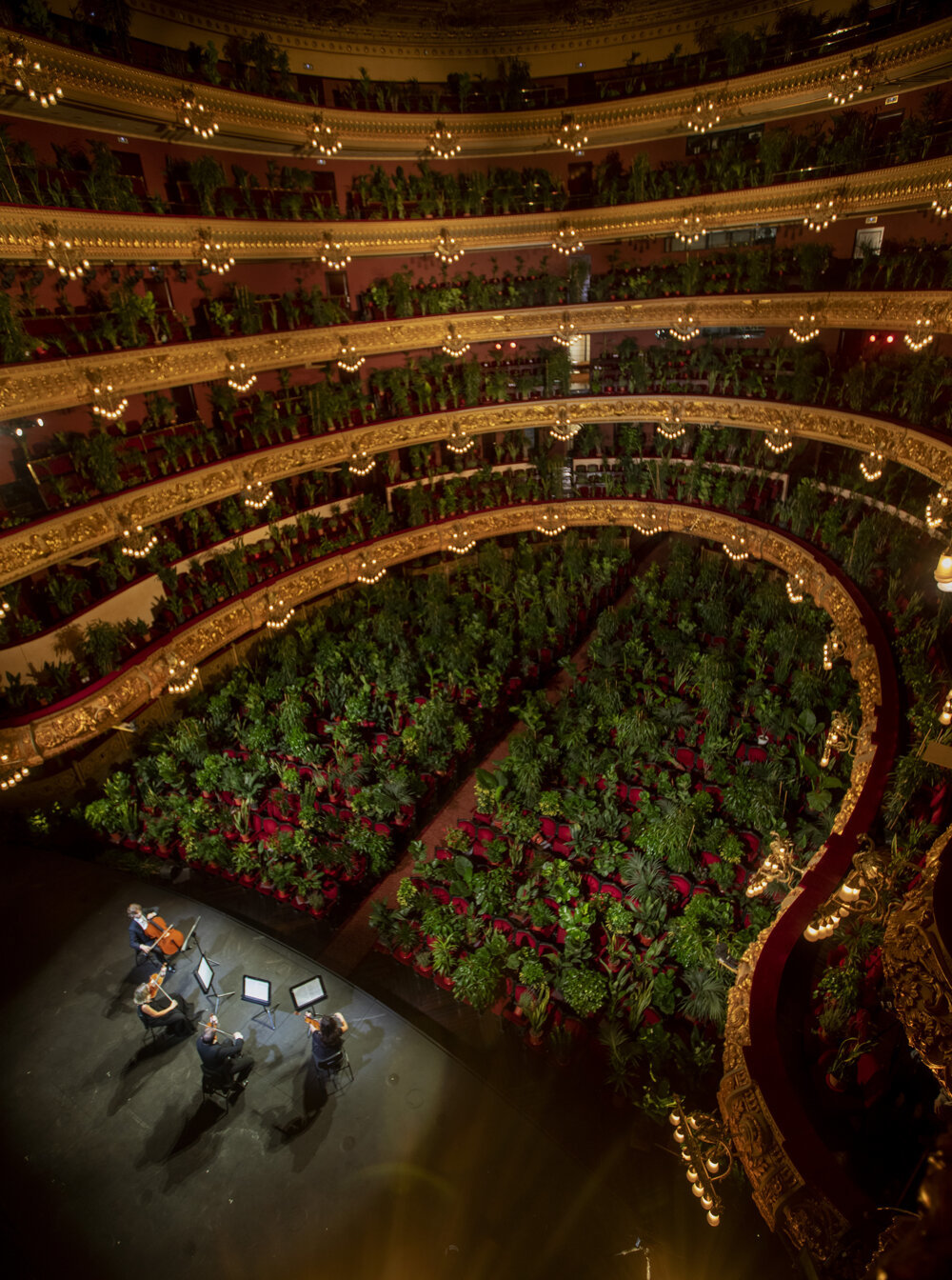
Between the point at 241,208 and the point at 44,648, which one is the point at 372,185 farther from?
the point at 44,648

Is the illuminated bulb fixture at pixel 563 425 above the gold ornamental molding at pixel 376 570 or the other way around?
above

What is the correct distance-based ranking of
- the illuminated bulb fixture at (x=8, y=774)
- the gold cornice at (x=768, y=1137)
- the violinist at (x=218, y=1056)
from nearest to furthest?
1. the gold cornice at (x=768, y=1137)
2. the violinist at (x=218, y=1056)
3. the illuminated bulb fixture at (x=8, y=774)

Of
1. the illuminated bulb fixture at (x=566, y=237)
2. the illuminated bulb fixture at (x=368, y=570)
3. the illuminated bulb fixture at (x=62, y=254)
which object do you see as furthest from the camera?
the illuminated bulb fixture at (x=566, y=237)

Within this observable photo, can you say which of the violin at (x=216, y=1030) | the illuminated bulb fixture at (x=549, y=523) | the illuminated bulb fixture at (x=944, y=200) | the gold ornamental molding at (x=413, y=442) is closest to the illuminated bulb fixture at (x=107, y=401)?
the gold ornamental molding at (x=413, y=442)

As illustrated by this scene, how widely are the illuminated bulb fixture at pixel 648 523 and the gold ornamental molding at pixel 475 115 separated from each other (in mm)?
9625

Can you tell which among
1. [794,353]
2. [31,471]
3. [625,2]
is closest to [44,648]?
[31,471]

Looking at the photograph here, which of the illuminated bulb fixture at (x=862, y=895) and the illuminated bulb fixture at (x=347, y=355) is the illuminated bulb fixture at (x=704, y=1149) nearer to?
the illuminated bulb fixture at (x=862, y=895)

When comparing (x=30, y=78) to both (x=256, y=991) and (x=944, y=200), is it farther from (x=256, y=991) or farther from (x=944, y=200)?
(x=944, y=200)

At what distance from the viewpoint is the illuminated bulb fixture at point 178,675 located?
13.7 metres

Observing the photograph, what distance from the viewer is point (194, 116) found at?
13.3 meters

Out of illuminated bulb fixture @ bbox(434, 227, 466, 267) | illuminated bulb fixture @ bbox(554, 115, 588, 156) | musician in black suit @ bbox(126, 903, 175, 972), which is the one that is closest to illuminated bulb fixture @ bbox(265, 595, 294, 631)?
musician in black suit @ bbox(126, 903, 175, 972)

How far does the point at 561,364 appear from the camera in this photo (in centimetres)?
1977

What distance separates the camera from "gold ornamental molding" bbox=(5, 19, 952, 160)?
12023 mm

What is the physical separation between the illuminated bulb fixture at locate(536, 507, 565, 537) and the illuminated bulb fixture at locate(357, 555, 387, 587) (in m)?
5.28
